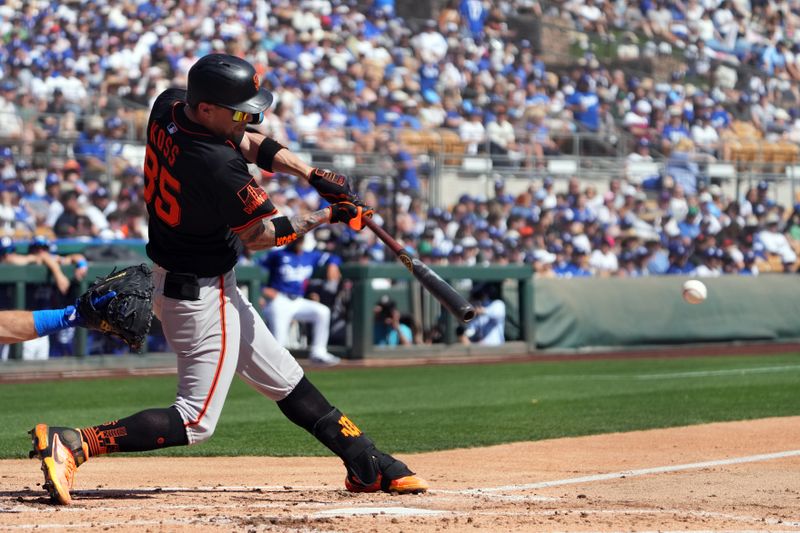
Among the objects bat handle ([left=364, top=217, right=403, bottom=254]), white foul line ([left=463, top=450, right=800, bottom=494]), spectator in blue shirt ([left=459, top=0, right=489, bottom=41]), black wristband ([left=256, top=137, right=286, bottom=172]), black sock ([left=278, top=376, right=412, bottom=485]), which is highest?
spectator in blue shirt ([left=459, top=0, right=489, bottom=41])

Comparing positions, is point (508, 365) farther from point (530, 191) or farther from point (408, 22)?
point (408, 22)

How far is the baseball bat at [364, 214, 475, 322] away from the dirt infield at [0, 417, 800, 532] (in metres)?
0.81

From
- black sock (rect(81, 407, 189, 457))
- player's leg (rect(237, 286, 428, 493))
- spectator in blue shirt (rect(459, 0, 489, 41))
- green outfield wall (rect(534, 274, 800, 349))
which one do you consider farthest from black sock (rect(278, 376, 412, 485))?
spectator in blue shirt (rect(459, 0, 489, 41))

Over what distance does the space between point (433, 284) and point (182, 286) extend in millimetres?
1269

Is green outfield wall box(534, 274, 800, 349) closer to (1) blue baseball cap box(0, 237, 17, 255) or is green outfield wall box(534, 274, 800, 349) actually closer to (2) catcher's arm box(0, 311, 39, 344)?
(1) blue baseball cap box(0, 237, 17, 255)

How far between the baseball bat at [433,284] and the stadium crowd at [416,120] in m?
8.33

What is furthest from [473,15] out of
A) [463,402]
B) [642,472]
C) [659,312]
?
[642,472]

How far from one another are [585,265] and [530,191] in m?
1.56

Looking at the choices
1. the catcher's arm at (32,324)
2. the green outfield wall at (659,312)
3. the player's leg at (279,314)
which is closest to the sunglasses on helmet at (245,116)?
the catcher's arm at (32,324)

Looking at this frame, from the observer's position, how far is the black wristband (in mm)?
5395

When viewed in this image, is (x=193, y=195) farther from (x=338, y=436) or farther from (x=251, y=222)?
(x=338, y=436)

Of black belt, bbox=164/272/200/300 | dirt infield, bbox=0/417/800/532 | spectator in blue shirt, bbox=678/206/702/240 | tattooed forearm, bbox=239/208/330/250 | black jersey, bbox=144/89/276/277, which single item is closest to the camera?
dirt infield, bbox=0/417/800/532

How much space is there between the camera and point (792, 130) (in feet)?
84.2

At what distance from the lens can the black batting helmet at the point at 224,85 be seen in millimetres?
4918
